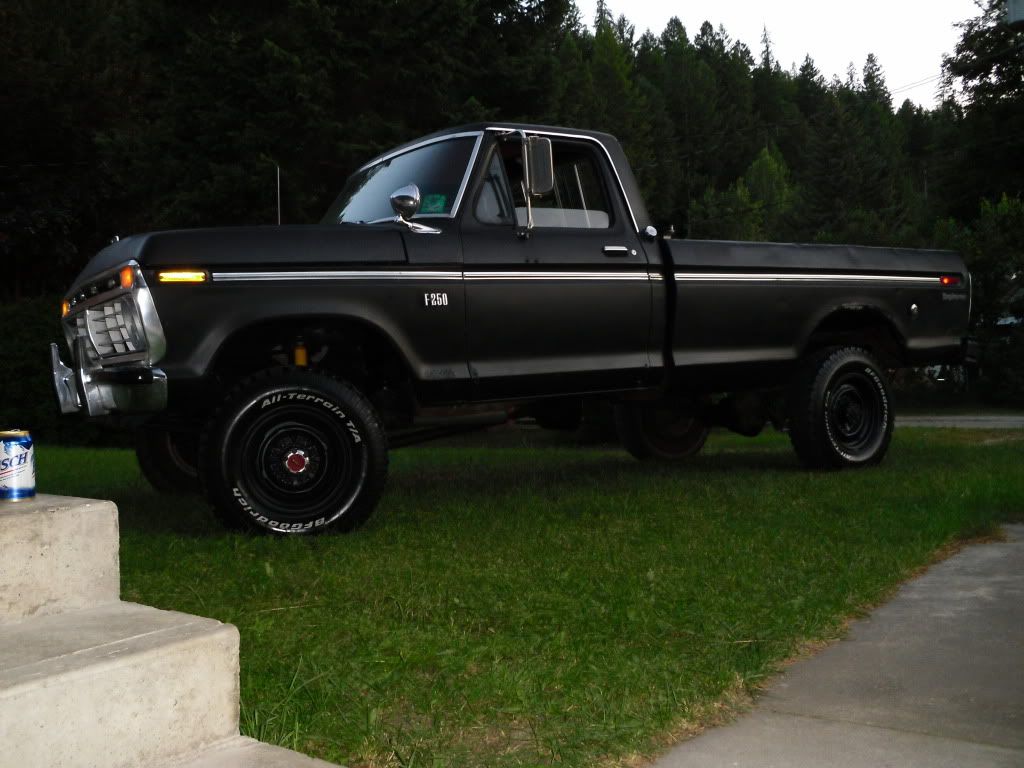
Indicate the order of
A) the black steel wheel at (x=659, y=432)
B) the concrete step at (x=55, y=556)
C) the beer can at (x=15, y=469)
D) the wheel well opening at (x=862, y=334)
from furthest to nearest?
the black steel wheel at (x=659, y=432) < the wheel well opening at (x=862, y=334) < the beer can at (x=15, y=469) < the concrete step at (x=55, y=556)

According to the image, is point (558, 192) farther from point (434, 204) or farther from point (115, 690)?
point (115, 690)

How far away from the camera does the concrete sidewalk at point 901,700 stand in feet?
9.71

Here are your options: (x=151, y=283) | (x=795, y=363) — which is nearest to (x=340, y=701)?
(x=151, y=283)

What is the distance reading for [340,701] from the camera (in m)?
3.26

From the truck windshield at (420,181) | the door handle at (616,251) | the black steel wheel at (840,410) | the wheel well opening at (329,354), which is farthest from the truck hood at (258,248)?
the black steel wheel at (840,410)

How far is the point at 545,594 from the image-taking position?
4.57 meters

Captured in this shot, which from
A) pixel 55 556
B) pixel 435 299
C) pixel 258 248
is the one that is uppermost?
pixel 258 248

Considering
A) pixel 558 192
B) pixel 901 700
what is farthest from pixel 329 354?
pixel 901 700

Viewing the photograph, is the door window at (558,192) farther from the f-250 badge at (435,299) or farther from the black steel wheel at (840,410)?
the black steel wheel at (840,410)

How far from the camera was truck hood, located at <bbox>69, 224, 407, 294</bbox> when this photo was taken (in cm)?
575

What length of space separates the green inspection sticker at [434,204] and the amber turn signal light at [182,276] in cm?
153

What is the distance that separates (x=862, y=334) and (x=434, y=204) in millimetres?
4097

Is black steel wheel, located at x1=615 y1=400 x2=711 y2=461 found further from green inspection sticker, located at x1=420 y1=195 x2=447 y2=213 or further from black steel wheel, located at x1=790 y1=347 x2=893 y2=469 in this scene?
green inspection sticker, located at x1=420 y1=195 x2=447 y2=213

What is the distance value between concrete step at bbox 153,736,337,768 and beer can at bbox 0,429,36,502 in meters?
1.04
